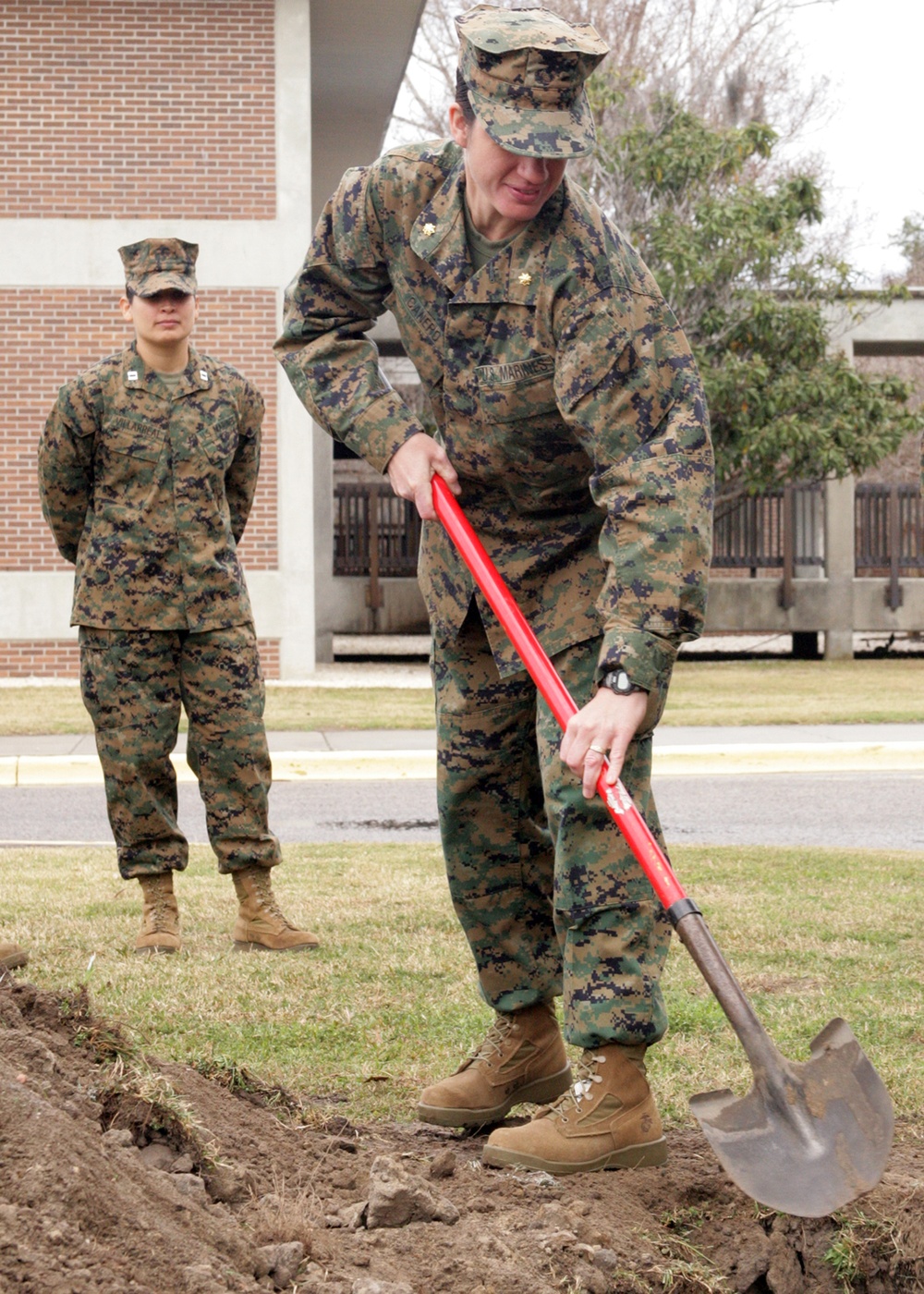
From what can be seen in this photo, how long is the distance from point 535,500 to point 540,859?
792 millimetres

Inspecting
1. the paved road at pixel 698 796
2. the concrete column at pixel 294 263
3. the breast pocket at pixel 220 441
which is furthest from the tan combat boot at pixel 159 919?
the concrete column at pixel 294 263

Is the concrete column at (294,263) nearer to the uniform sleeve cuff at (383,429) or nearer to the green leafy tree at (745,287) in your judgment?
the green leafy tree at (745,287)

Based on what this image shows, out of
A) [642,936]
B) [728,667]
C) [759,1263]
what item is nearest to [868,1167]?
[759,1263]

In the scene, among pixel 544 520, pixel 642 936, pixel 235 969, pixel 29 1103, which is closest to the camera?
pixel 29 1103

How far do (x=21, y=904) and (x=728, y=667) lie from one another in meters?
14.3

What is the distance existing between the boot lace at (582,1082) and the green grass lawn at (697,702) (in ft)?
31.2

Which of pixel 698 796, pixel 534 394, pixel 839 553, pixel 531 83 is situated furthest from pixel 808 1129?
pixel 839 553

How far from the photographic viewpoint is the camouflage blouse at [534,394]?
2.91 meters

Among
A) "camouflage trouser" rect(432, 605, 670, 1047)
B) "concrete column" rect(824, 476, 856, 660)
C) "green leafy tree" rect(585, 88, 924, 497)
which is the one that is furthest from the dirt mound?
"concrete column" rect(824, 476, 856, 660)

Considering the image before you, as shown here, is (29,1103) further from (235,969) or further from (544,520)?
(235,969)

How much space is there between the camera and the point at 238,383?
5.54 meters

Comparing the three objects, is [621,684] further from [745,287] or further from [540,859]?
[745,287]

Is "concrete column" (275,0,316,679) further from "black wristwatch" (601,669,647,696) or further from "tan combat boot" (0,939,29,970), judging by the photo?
"black wristwatch" (601,669,647,696)

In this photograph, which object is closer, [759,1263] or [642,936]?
[759,1263]
